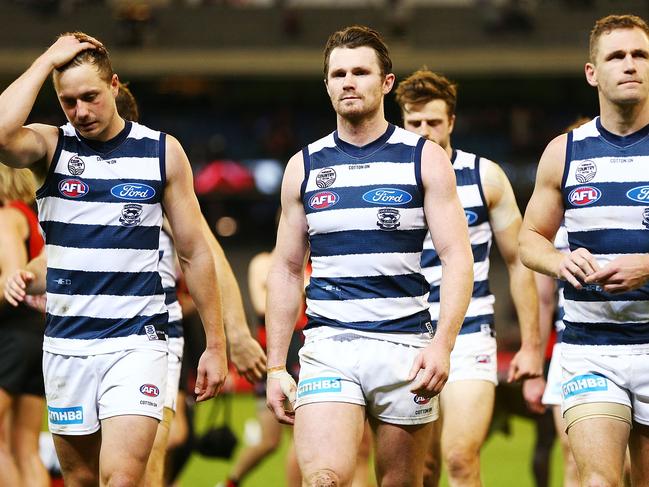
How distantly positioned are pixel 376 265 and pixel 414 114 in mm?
2352

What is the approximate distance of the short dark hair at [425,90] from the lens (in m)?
7.57

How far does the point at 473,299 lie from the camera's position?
7.44 metres

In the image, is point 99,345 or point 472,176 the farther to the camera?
point 472,176

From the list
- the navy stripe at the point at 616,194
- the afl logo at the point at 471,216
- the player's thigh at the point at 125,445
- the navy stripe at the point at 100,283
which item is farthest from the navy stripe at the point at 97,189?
the afl logo at the point at 471,216

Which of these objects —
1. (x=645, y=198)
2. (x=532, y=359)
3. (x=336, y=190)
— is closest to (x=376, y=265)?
(x=336, y=190)

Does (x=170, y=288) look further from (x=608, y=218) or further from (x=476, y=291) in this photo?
(x=608, y=218)

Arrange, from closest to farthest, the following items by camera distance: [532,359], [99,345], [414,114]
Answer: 1. [99,345]
2. [532,359]
3. [414,114]

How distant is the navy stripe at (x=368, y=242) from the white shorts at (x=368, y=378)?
39 cm

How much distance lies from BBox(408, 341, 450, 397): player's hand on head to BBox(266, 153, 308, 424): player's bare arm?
0.72m

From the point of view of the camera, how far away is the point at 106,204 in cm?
568

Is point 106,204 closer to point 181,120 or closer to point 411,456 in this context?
point 411,456

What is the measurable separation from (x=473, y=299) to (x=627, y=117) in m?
2.17

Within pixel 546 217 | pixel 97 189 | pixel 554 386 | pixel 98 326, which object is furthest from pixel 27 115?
pixel 554 386

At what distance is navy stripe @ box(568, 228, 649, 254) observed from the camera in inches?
212
